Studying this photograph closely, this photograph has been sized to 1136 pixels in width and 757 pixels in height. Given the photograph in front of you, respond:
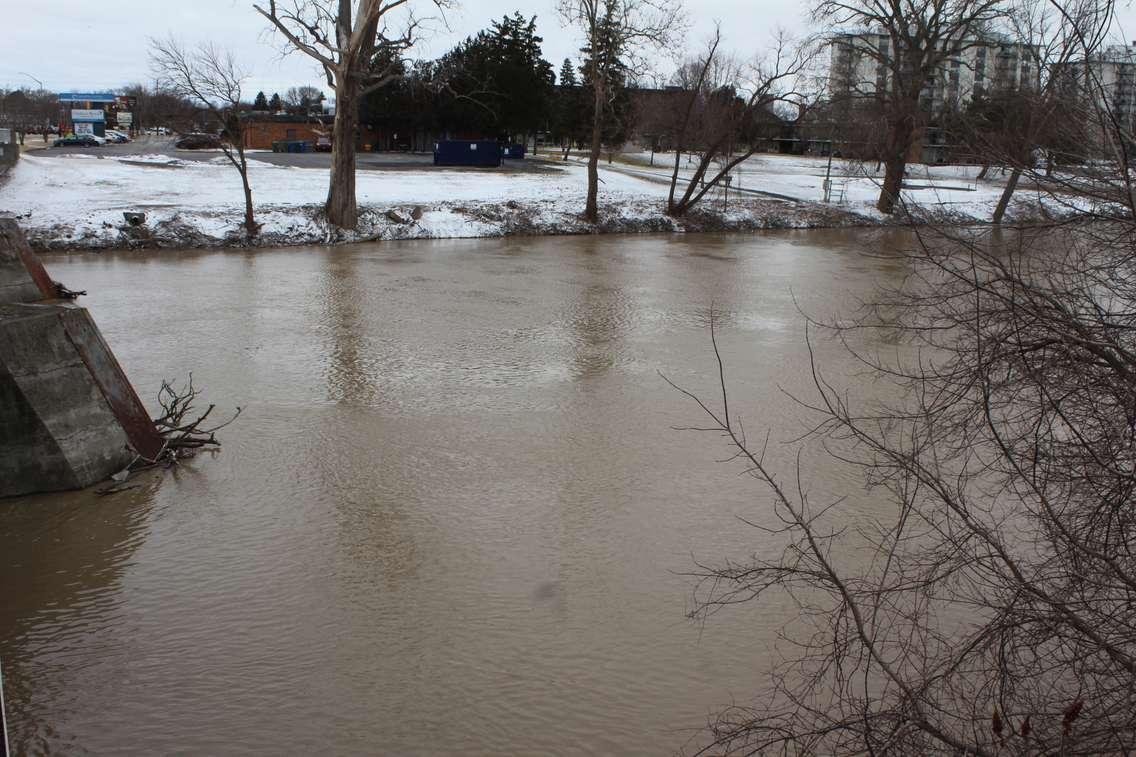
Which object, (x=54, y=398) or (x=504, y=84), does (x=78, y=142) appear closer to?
(x=504, y=84)

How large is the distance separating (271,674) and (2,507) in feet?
12.7

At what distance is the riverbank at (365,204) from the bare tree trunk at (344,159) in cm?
45

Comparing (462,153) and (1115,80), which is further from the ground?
(462,153)

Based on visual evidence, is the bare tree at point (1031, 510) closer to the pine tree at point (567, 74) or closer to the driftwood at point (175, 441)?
the driftwood at point (175, 441)

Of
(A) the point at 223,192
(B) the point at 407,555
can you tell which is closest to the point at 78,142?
(A) the point at 223,192

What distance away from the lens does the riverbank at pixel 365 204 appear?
2573 centimetres

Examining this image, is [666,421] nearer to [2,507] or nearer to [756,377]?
[756,377]

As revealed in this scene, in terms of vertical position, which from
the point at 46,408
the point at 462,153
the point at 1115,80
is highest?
the point at 462,153

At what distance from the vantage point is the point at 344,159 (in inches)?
1072

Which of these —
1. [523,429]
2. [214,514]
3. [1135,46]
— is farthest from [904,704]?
[523,429]

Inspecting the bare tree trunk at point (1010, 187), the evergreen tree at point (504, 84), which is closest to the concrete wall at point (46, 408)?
the bare tree trunk at point (1010, 187)

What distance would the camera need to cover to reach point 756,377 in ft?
42.8

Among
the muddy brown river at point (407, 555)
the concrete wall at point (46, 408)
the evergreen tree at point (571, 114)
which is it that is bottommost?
the muddy brown river at point (407, 555)

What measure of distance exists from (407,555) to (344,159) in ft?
70.5
